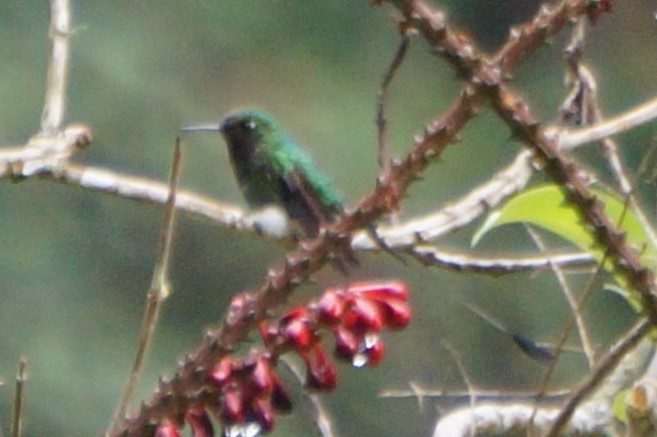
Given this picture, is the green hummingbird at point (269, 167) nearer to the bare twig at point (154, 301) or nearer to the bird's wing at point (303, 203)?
the bird's wing at point (303, 203)

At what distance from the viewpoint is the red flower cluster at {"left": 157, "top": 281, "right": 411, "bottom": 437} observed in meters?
1.46

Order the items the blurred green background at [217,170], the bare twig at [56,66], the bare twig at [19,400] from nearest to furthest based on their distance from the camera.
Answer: the bare twig at [19,400] → the bare twig at [56,66] → the blurred green background at [217,170]

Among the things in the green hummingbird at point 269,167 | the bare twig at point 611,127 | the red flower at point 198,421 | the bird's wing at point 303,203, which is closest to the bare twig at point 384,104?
the red flower at point 198,421

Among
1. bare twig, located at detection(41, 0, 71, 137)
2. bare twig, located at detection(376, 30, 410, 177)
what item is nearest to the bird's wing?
bare twig, located at detection(41, 0, 71, 137)

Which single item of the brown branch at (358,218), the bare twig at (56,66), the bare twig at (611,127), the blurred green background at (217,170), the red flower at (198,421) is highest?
the blurred green background at (217,170)

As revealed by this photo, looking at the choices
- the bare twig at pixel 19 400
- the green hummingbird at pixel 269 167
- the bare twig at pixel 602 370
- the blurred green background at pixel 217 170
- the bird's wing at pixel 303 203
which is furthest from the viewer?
the blurred green background at pixel 217 170

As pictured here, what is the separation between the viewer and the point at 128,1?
12469 millimetres

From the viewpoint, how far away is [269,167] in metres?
4.72

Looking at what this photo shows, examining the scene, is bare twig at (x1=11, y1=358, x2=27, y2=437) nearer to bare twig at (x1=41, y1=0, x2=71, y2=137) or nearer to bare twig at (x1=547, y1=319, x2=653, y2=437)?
bare twig at (x1=547, y1=319, x2=653, y2=437)

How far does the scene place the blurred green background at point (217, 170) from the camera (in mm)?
10266

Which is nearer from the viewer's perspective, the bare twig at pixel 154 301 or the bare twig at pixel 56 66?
the bare twig at pixel 154 301

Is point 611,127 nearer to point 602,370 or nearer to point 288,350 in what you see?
point 602,370

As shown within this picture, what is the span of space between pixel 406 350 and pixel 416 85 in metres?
2.52

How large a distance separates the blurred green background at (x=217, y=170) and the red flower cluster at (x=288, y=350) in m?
8.15
